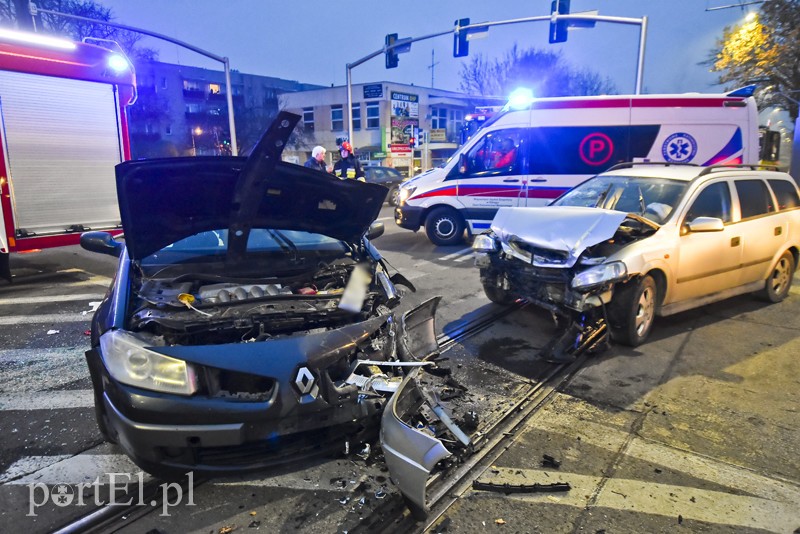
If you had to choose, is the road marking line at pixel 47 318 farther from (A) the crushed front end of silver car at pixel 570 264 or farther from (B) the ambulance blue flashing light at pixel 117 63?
(A) the crushed front end of silver car at pixel 570 264

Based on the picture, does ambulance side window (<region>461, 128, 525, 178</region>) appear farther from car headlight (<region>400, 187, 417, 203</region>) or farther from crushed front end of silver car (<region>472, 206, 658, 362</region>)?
crushed front end of silver car (<region>472, 206, 658, 362</region>)

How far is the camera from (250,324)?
2.84 m

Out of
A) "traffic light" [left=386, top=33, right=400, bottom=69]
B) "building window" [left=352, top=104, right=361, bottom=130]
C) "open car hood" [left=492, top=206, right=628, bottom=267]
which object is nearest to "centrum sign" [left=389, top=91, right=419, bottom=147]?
"building window" [left=352, top=104, right=361, bottom=130]

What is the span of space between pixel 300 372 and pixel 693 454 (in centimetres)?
258

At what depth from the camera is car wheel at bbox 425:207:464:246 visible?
10.8 metres

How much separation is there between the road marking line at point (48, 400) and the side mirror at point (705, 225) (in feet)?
18.7

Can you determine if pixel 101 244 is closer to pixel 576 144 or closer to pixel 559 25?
pixel 576 144

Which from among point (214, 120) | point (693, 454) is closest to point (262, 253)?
point (693, 454)

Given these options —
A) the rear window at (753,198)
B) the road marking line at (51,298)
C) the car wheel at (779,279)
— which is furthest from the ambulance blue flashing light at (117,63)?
the car wheel at (779,279)

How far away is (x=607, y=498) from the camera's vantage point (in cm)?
279

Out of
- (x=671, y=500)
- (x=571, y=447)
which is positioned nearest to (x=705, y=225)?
(x=571, y=447)

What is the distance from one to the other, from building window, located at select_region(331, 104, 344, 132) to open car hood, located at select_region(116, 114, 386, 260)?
39.3m

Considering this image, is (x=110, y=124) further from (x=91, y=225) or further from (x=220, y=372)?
(x=220, y=372)

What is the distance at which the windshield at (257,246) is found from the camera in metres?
3.68
